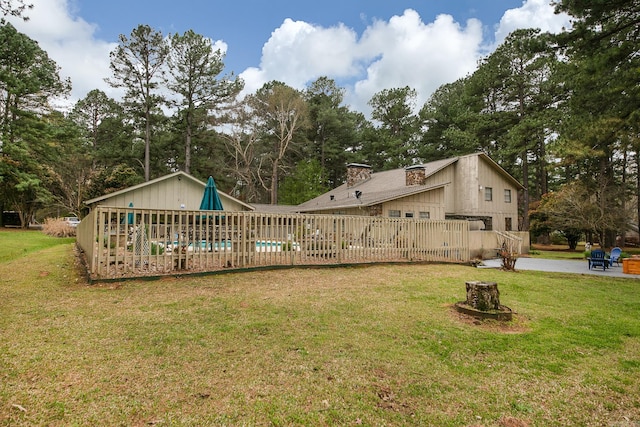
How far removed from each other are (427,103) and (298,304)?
126ft

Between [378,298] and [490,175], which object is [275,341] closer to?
[378,298]

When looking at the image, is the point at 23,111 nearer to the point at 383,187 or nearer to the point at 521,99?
the point at 383,187

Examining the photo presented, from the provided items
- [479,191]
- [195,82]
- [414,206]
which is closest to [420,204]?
[414,206]

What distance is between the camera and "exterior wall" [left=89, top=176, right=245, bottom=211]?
677 inches

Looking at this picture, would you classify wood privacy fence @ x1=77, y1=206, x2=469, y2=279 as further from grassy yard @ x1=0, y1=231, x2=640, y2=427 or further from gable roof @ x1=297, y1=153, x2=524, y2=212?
gable roof @ x1=297, y1=153, x2=524, y2=212

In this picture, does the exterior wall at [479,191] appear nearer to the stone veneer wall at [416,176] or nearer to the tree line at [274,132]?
the tree line at [274,132]

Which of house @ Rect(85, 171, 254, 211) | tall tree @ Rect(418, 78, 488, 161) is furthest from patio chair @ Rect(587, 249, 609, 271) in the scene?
→ tall tree @ Rect(418, 78, 488, 161)

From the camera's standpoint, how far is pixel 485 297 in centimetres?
498

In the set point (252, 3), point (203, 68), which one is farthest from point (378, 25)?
point (203, 68)

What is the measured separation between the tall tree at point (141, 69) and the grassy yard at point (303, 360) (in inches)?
1021

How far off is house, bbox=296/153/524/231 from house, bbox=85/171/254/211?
775 cm

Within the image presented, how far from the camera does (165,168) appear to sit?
1289 inches

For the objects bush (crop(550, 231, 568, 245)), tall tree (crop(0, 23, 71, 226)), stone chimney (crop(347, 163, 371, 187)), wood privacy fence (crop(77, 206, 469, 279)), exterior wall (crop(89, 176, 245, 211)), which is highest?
tall tree (crop(0, 23, 71, 226))

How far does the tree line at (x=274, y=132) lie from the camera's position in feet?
69.9
